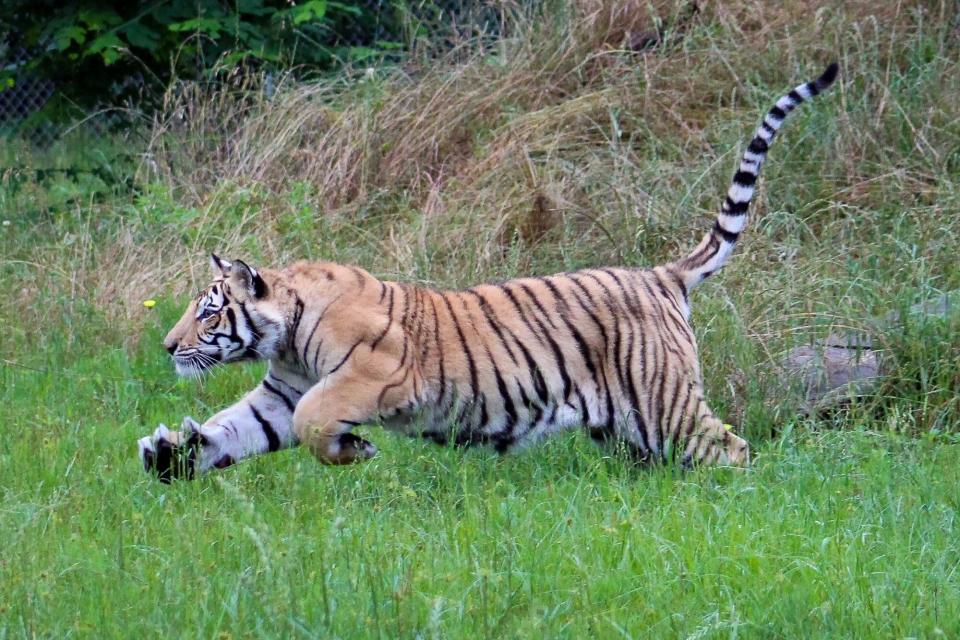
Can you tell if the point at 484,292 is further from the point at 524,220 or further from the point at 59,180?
the point at 59,180

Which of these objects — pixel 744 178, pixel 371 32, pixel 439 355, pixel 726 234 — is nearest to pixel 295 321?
pixel 439 355

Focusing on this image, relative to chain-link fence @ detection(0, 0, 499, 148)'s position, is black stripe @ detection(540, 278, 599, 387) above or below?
below

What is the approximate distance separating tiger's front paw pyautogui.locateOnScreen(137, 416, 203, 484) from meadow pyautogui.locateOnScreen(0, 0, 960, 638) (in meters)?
0.07

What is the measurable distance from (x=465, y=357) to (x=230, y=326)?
3.28 feet

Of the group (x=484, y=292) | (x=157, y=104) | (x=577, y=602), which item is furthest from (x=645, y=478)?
(x=157, y=104)

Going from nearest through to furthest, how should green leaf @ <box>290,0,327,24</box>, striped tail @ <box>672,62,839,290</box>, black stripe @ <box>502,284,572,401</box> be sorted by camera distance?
black stripe @ <box>502,284,572,401</box>, striped tail @ <box>672,62,839,290</box>, green leaf @ <box>290,0,327,24</box>

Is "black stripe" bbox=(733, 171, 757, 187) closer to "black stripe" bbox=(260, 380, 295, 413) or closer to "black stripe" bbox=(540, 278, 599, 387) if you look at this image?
"black stripe" bbox=(540, 278, 599, 387)

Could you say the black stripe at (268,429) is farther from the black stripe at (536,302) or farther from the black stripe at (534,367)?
the black stripe at (536,302)

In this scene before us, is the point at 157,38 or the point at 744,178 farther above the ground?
the point at 157,38

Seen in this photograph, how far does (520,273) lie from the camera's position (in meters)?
8.32

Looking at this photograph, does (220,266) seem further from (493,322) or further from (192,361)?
(493,322)

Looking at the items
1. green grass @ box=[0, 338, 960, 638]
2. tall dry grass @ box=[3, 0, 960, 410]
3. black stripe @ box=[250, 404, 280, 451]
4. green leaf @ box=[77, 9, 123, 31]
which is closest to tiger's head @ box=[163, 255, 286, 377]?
black stripe @ box=[250, 404, 280, 451]

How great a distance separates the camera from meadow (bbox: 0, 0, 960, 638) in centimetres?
398

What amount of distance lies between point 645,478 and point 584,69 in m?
5.34
